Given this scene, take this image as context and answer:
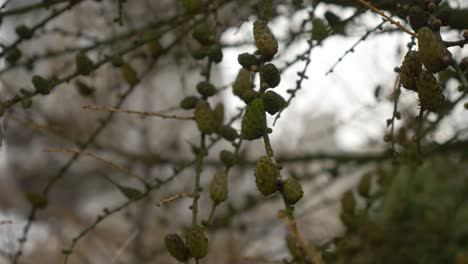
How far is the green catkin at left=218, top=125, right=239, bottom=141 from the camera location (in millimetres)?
911

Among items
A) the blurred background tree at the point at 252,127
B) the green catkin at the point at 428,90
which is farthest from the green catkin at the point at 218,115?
the green catkin at the point at 428,90

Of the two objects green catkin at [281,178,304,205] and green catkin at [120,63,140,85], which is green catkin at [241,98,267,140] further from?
green catkin at [120,63,140,85]

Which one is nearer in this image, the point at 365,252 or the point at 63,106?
the point at 365,252

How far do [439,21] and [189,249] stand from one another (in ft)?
1.28

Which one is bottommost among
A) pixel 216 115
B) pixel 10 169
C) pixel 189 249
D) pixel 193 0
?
pixel 189 249

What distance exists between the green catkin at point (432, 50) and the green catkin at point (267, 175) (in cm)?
20

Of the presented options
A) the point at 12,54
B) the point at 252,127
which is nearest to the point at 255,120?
the point at 252,127

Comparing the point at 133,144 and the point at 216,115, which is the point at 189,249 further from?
the point at 133,144

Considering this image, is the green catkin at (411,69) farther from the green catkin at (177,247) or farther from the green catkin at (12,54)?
the green catkin at (12,54)

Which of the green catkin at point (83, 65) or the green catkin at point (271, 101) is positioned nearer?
the green catkin at point (271, 101)

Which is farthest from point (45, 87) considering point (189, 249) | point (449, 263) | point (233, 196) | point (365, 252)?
point (233, 196)

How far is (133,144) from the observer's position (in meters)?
3.91

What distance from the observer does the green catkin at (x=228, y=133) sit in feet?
2.99

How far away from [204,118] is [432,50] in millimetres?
365
